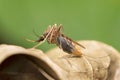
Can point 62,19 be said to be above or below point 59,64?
above

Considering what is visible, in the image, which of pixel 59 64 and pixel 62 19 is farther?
pixel 62 19

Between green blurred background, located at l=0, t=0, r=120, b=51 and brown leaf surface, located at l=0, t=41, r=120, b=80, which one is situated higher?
green blurred background, located at l=0, t=0, r=120, b=51

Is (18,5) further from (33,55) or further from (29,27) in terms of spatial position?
(33,55)

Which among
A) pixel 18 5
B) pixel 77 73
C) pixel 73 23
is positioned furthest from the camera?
pixel 73 23

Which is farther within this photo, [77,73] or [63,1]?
[63,1]

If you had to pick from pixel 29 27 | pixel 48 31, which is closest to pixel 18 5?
pixel 29 27

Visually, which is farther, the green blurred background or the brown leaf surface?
the green blurred background
